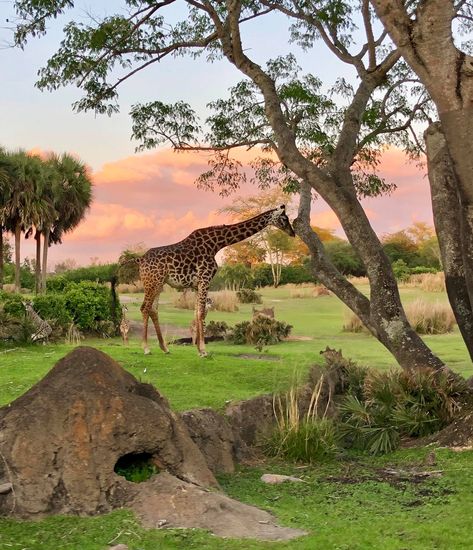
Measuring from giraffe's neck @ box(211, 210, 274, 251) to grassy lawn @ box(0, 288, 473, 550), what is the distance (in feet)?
7.18

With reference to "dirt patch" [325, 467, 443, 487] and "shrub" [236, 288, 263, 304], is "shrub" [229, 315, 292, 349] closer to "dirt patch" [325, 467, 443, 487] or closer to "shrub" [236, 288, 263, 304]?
"dirt patch" [325, 467, 443, 487]

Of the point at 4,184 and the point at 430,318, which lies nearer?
the point at 430,318

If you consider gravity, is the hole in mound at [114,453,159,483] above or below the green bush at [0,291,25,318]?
below

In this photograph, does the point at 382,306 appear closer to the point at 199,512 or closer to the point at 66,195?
the point at 199,512

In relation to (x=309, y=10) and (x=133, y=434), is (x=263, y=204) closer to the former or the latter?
(x=309, y=10)

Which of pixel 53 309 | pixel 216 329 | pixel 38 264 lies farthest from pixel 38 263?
pixel 216 329

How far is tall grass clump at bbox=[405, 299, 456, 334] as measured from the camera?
73.9 ft

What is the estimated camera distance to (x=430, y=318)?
22.9 m

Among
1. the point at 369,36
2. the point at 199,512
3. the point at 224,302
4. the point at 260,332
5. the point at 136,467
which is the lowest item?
the point at 199,512

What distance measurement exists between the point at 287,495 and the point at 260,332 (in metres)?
13.1

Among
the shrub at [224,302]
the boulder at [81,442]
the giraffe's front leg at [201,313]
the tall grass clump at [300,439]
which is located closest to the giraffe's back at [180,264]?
Answer: the giraffe's front leg at [201,313]

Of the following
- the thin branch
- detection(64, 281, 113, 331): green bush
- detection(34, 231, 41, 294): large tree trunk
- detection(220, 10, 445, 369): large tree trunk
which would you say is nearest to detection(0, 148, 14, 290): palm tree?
detection(34, 231, 41, 294): large tree trunk

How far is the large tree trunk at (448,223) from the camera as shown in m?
10.2

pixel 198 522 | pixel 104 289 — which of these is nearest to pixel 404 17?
pixel 198 522
